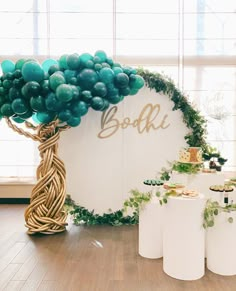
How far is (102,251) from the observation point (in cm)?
304

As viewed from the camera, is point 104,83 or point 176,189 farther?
point 104,83

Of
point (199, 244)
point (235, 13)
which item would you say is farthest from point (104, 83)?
point (235, 13)

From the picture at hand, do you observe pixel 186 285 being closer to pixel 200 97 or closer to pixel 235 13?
pixel 200 97

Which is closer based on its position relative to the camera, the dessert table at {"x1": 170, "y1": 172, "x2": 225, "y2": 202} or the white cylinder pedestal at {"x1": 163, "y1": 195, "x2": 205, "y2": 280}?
the white cylinder pedestal at {"x1": 163, "y1": 195, "x2": 205, "y2": 280}

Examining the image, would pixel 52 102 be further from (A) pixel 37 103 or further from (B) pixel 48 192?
(B) pixel 48 192

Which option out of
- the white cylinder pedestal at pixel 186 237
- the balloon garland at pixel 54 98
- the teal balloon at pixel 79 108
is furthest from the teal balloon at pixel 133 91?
the white cylinder pedestal at pixel 186 237

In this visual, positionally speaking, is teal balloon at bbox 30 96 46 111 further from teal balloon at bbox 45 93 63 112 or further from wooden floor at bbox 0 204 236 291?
wooden floor at bbox 0 204 236 291

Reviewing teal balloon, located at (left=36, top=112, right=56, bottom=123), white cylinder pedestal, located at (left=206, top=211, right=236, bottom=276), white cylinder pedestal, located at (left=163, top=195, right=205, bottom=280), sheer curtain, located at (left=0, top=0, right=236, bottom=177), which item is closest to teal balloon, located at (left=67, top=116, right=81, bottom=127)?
teal balloon, located at (left=36, top=112, right=56, bottom=123)

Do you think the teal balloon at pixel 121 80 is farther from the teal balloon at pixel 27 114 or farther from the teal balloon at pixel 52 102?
the teal balloon at pixel 27 114

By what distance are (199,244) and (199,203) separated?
0.32 metres

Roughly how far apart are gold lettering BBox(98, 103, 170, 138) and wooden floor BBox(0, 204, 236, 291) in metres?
1.17

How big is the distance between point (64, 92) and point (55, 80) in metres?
0.17

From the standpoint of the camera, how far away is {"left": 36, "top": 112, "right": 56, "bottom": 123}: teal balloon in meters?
3.31

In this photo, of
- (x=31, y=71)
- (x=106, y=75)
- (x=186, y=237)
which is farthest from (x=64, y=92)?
(x=186, y=237)
